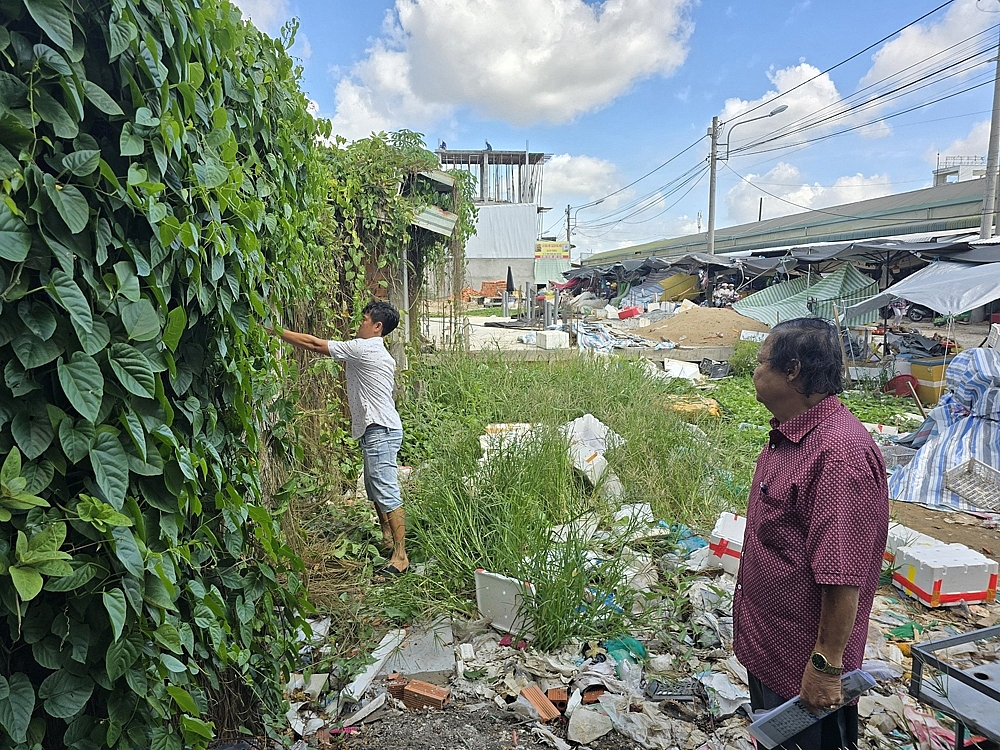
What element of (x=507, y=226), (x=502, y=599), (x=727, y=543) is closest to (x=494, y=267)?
(x=507, y=226)

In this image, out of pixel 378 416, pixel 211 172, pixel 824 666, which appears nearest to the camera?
pixel 211 172

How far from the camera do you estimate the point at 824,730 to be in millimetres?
1940

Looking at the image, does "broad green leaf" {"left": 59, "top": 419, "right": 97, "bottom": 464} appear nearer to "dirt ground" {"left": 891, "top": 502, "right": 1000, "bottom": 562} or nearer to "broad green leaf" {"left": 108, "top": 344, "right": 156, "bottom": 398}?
"broad green leaf" {"left": 108, "top": 344, "right": 156, "bottom": 398}

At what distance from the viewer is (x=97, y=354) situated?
131cm

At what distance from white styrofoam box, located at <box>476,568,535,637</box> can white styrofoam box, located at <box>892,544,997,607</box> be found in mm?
2545

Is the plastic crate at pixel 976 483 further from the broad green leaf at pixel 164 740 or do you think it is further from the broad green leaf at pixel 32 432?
the broad green leaf at pixel 32 432

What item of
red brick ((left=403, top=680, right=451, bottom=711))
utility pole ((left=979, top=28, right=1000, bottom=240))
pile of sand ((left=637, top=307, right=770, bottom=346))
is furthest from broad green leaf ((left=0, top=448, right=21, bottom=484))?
utility pole ((left=979, top=28, right=1000, bottom=240))

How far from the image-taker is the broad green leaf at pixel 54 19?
1102 mm

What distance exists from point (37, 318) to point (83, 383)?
0.47 feet

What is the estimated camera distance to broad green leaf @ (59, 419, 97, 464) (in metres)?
1.23

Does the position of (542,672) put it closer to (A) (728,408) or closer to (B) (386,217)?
(B) (386,217)

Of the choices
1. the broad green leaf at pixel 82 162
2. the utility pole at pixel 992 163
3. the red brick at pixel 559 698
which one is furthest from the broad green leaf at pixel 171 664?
the utility pole at pixel 992 163

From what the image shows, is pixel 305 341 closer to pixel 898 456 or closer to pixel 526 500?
pixel 526 500

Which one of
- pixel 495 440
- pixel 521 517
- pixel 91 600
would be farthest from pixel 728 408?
pixel 91 600
